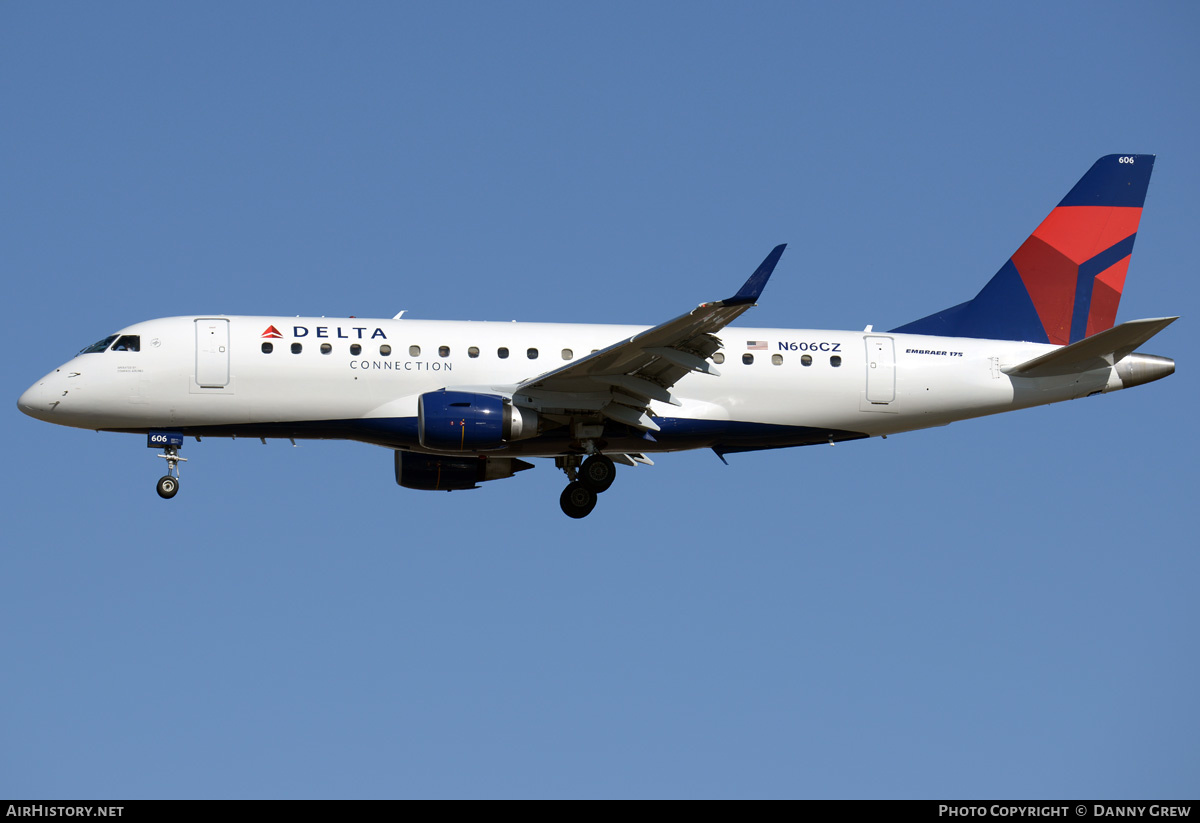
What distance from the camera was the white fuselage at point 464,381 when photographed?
3166 centimetres

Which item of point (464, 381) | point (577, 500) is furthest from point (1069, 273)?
point (464, 381)

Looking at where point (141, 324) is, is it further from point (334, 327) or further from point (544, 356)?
point (544, 356)

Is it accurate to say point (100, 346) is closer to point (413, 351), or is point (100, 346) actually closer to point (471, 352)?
point (413, 351)

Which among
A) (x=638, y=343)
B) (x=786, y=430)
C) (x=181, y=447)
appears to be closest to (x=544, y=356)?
(x=638, y=343)

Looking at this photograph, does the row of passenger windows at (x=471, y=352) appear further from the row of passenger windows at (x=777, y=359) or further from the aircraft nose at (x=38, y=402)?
the aircraft nose at (x=38, y=402)

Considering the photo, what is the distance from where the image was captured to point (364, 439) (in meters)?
32.3

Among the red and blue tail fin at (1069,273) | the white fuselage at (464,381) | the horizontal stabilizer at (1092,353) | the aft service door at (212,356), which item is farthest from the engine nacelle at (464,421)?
the horizontal stabilizer at (1092,353)

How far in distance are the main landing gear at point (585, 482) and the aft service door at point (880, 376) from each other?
6209 mm

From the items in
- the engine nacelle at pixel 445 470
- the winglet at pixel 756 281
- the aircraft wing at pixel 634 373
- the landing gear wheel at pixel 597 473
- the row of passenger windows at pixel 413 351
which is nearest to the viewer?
the winglet at pixel 756 281

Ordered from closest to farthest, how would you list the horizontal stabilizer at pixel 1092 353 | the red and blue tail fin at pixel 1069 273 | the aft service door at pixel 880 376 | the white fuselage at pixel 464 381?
the horizontal stabilizer at pixel 1092 353, the white fuselage at pixel 464 381, the aft service door at pixel 880 376, the red and blue tail fin at pixel 1069 273

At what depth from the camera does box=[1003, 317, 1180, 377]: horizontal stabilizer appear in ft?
103

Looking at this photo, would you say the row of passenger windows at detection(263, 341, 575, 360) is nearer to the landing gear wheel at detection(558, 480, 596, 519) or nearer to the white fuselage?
the white fuselage
